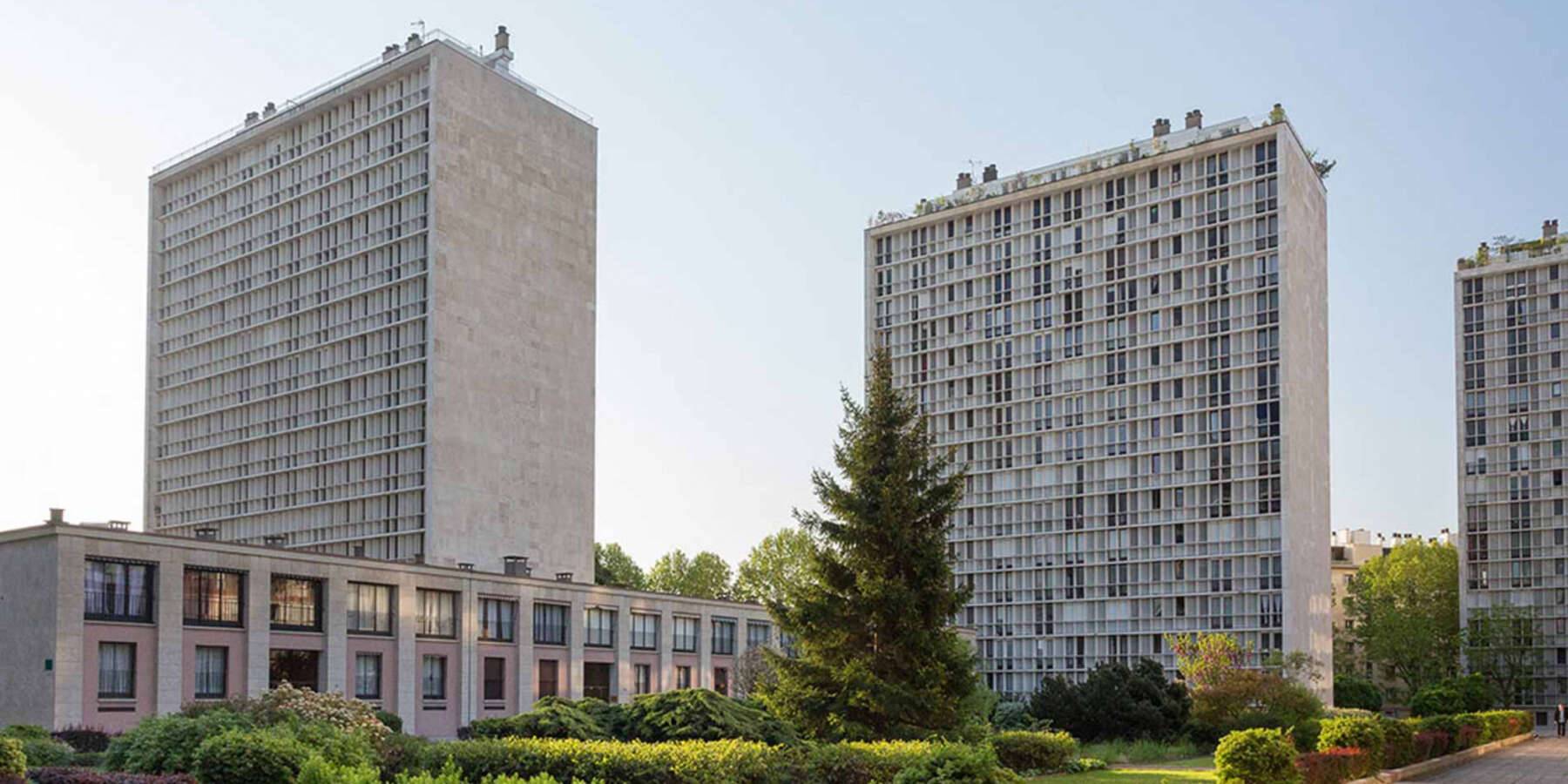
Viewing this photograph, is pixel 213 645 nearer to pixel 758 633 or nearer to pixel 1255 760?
pixel 758 633

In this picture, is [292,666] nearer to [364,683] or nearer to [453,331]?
[364,683]

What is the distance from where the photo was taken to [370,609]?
64.4 meters

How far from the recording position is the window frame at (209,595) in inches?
2237

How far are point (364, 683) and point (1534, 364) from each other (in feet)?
318

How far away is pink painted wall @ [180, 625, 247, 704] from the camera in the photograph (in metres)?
56.4

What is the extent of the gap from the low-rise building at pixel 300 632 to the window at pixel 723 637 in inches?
37.3

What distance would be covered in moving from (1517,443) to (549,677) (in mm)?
84678

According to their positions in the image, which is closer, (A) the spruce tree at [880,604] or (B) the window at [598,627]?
(A) the spruce tree at [880,604]

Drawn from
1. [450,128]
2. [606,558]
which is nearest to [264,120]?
[450,128]

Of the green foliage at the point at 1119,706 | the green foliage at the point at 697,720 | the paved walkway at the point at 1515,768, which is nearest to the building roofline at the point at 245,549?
the green foliage at the point at 1119,706

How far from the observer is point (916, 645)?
39.5 m

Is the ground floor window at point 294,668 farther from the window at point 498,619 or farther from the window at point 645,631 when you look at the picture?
the window at point 645,631

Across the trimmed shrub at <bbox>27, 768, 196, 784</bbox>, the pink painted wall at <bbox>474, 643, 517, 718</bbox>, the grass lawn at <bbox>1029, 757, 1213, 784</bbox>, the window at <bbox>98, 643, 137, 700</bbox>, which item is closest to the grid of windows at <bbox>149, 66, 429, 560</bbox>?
the pink painted wall at <bbox>474, 643, 517, 718</bbox>

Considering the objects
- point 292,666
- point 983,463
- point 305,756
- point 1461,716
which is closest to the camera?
point 305,756
